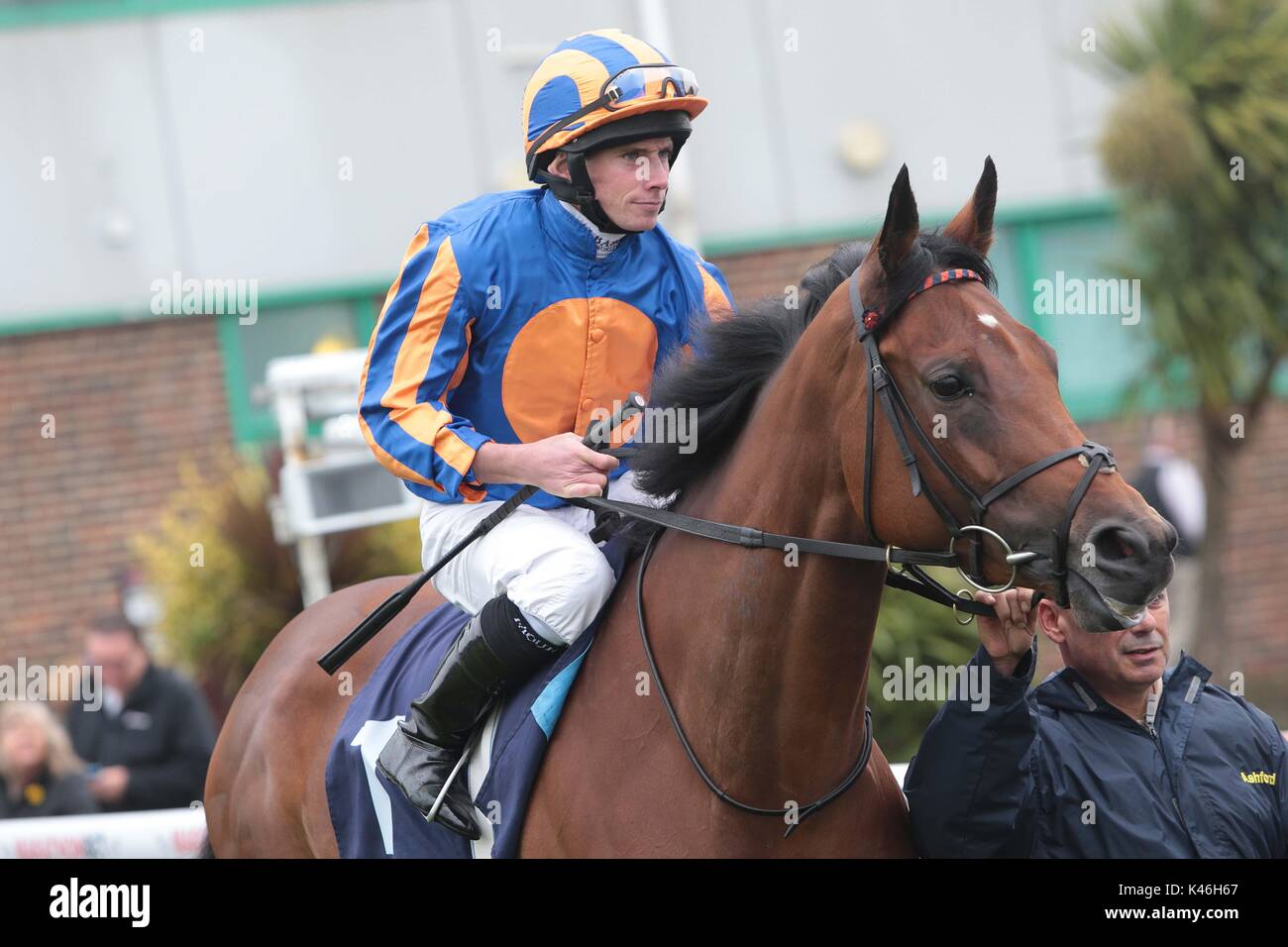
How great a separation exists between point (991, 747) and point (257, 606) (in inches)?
228

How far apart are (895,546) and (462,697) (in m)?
1.00

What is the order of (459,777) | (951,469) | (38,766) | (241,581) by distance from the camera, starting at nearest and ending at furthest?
(951,469)
(459,777)
(38,766)
(241,581)

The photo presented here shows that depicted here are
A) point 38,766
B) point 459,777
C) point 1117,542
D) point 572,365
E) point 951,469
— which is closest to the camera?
point 1117,542

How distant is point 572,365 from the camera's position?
3312 mm

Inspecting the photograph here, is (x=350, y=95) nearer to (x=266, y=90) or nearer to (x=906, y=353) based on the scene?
(x=266, y=90)

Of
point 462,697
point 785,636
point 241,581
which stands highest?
point 785,636

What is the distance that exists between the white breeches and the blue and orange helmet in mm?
667

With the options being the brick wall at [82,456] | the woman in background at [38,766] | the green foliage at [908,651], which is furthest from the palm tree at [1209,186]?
the woman in background at [38,766]

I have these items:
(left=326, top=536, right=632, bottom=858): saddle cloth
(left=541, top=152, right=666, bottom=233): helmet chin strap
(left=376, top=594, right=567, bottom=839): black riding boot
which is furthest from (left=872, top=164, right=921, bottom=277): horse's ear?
(left=376, top=594, right=567, bottom=839): black riding boot

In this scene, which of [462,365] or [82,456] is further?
[82,456]

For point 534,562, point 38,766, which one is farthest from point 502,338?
point 38,766

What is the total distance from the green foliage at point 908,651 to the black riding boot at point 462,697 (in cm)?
365

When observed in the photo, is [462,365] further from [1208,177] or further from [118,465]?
[118,465]
